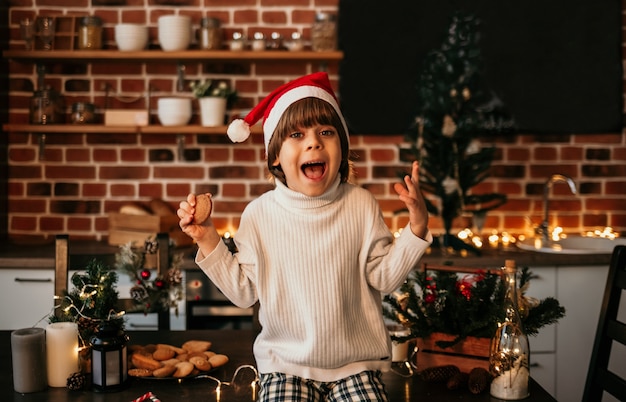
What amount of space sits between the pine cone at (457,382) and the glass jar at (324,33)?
2.16m

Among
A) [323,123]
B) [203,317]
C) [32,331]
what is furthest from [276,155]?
[203,317]

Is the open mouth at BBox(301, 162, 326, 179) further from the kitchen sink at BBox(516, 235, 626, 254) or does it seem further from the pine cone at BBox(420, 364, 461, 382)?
the kitchen sink at BBox(516, 235, 626, 254)

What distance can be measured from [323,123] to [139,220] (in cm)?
179

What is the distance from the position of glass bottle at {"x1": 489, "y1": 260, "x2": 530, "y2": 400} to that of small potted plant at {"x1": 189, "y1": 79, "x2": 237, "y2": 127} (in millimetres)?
2084

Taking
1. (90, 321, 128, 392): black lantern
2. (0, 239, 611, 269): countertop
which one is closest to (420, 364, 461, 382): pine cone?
(90, 321, 128, 392): black lantern

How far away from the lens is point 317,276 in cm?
→ 149

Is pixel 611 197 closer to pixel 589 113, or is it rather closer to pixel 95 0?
pixel 589 113

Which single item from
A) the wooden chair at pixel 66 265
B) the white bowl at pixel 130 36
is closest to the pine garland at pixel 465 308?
the wooden chair at pixel 66 265

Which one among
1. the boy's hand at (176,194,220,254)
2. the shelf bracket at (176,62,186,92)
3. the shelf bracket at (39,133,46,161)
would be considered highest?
the shelf bracket at (176,62,186,92)

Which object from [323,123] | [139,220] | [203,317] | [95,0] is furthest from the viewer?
[95,0]

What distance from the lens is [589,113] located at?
349 centimetres

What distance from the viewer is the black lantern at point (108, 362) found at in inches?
55.4

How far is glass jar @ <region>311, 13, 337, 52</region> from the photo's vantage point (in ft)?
10.9

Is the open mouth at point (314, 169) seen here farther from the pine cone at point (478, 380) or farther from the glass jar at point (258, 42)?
the glass jar at point (258, 42)
